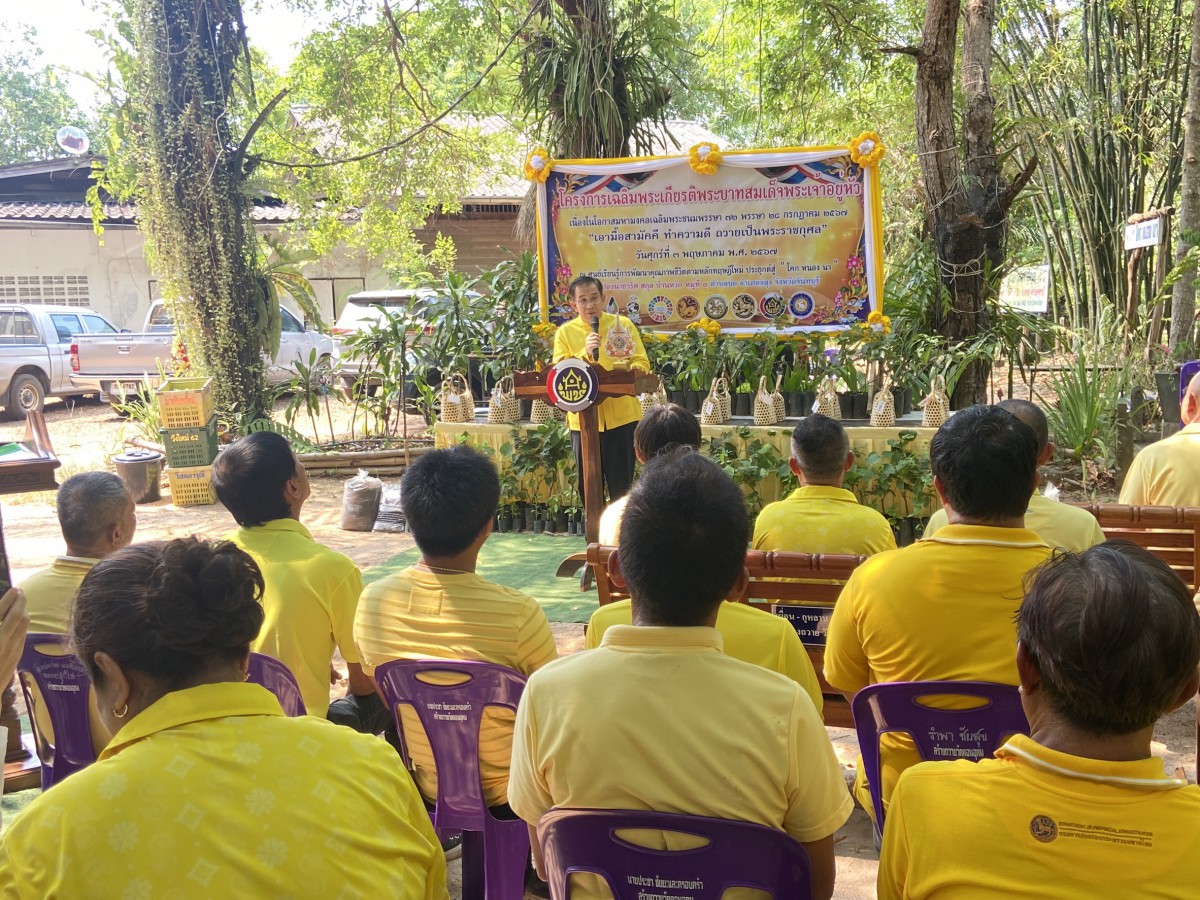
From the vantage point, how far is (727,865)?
62.1 inches

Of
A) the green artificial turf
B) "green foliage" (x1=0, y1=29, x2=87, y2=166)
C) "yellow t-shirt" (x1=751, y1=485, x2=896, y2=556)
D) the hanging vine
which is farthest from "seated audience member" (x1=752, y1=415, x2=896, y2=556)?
"green foliage" (x1=0, y1=29, x2=87, y2=166)

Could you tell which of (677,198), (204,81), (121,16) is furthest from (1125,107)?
(121,16)

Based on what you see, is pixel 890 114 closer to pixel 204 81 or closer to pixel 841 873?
pixel 204 81

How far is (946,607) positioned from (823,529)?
95 centimetres

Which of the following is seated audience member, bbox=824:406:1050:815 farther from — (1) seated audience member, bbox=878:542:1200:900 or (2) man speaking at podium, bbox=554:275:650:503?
(2) man speaking at podium, bbox=554:275:650:503

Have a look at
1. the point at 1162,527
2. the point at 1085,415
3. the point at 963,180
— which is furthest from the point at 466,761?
the point at 1085,415

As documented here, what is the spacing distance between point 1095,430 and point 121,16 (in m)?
9.76

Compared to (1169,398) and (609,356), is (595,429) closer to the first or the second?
(609,356)

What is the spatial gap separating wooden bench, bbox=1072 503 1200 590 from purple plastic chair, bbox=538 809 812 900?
2.06 metres

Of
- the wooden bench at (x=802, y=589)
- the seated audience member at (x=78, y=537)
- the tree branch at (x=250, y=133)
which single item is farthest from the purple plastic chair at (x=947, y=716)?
the tree branch at (x=250, y=133)

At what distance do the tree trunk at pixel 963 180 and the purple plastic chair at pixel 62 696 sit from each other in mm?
6702

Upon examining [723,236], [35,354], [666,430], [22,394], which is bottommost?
[666,430]

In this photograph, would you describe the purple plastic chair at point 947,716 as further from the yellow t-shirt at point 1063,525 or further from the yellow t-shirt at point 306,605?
the yellow t-shirt at point 306,605

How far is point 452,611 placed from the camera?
2.59m
